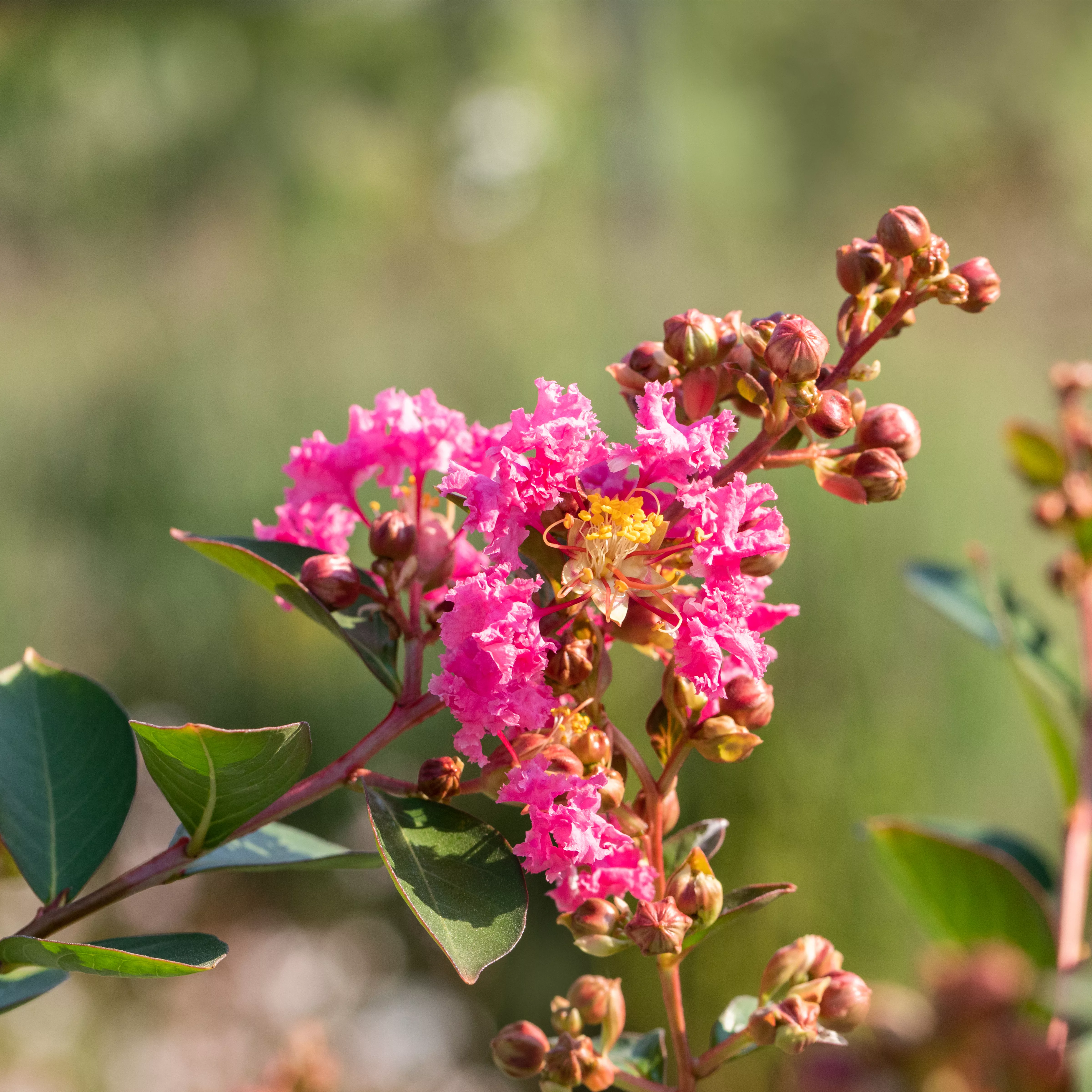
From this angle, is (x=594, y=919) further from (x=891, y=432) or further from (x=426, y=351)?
(x=426, y=351)

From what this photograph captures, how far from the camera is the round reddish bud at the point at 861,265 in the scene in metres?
0.48

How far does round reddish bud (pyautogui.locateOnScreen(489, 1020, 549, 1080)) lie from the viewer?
50cm

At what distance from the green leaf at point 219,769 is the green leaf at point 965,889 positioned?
433 millimetres

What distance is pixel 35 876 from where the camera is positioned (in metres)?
0.54

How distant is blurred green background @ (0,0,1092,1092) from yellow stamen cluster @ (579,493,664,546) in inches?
49.5

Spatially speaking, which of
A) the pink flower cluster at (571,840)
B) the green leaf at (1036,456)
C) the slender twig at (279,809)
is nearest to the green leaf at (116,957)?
the slender twig at (279,809)

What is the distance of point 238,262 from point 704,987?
3.22 metres

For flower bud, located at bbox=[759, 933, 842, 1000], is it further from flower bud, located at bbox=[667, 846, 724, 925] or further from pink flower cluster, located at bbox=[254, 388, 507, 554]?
pink flower cluster, located at bbox=[254, 388, 507, 554]

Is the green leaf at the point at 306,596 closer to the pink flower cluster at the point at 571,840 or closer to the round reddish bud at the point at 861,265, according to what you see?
the pink flower cluster at the point at 571,840

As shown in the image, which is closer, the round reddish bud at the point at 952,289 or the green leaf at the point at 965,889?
the round reddish bud at the point at 952,289

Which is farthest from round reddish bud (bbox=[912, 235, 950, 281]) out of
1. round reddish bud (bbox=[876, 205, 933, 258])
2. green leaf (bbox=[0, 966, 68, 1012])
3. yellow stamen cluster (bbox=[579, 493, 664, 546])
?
green leaf (bbox=[0, 966, 68, 1012])

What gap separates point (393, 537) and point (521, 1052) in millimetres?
235

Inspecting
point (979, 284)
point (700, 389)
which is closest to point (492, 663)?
point (700, 389)

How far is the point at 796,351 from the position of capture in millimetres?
443
